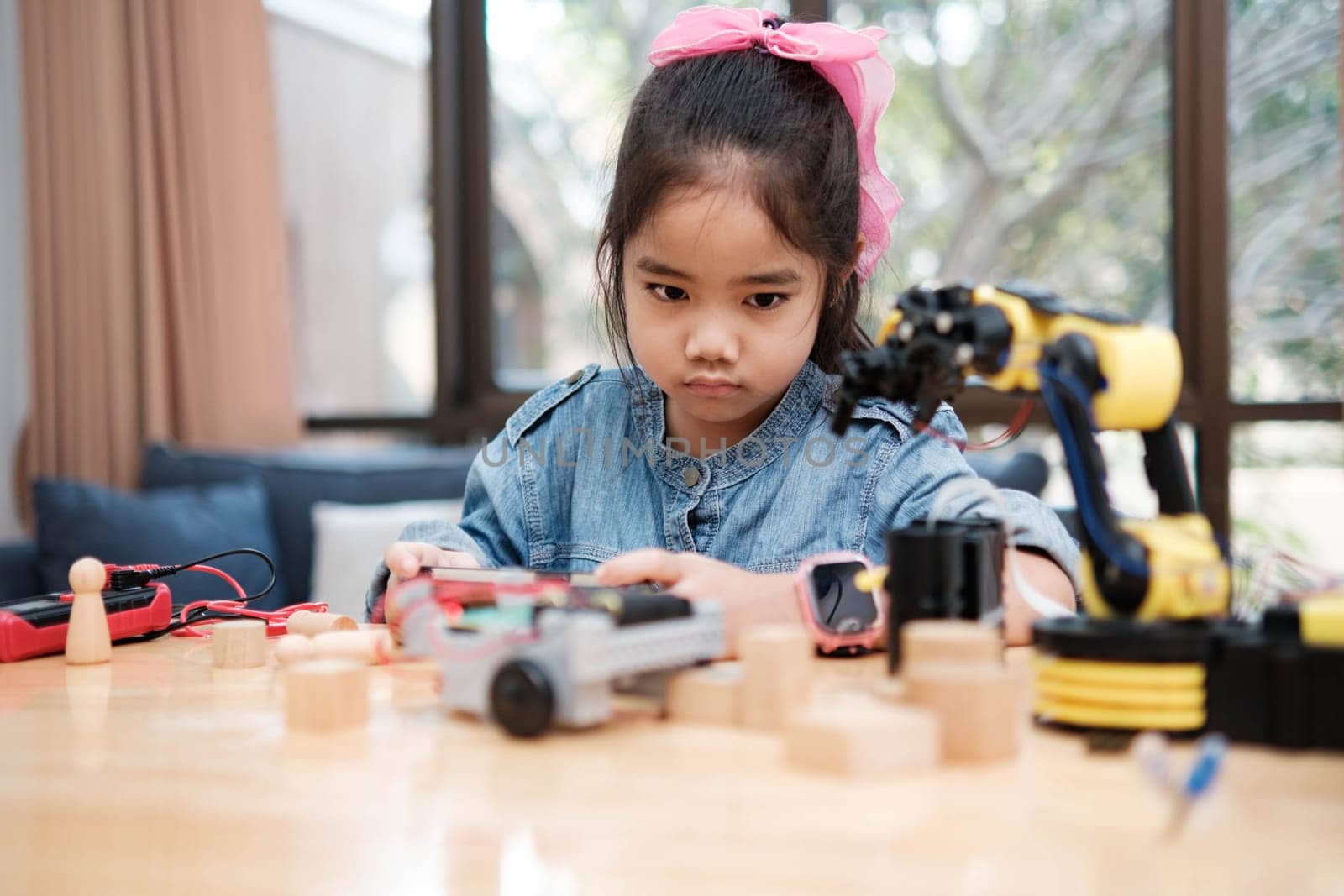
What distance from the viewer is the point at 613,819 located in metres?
0.48

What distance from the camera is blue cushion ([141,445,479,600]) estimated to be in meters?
2.55

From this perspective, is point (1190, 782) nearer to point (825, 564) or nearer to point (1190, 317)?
point (825, 564)

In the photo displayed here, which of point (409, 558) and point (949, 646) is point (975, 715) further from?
point (409, 558)

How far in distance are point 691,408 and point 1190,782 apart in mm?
787

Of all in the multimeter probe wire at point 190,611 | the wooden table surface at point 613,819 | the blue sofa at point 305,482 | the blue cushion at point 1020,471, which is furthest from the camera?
the blue sofa at point 305,482

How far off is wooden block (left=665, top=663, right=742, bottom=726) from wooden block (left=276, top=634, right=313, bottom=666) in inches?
12.1

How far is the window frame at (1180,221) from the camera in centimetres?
257

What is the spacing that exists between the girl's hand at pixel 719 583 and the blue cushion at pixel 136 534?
162 centimetres

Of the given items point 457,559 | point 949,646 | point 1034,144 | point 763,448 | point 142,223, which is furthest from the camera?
point 142,223

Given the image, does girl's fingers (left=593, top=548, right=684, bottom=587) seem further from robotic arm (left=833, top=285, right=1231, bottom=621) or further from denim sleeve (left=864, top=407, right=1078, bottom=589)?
denim sleeve (left=864, top=407, right=1078, bottom=589)

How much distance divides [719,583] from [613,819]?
0.35 meters

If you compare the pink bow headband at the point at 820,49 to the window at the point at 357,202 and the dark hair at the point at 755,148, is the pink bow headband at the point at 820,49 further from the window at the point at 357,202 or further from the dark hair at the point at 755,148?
the window at the point at 357,202

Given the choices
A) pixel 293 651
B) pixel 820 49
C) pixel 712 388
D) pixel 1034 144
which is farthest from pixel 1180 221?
pixel 293 651

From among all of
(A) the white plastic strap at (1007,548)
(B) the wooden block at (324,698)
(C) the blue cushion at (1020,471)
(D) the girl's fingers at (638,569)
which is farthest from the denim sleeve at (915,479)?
(C) the blue cushion at (1020,471)
